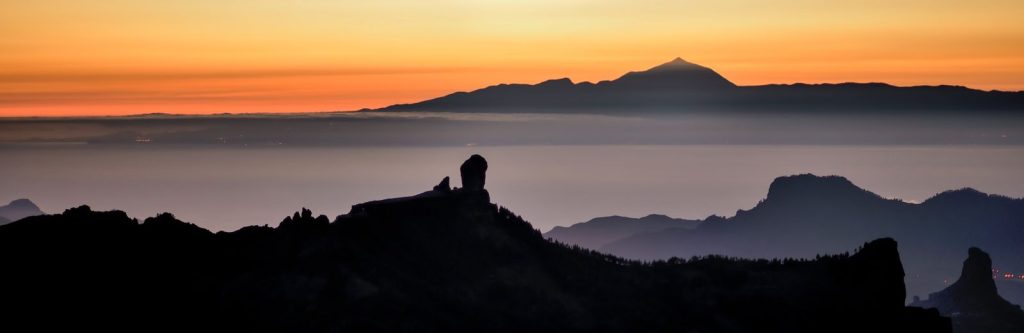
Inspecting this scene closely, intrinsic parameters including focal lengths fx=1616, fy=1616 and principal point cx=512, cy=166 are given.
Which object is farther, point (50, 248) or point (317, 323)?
point (50, 248)

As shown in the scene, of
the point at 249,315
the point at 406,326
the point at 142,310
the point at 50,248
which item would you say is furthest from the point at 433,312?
the point at 50,248

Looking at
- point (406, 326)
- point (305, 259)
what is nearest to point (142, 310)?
point (305, 259)

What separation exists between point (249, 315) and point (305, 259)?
31.0ft

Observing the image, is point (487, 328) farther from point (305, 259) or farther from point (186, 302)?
point (186, 302)

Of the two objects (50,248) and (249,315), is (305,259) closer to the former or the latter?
(249,315)

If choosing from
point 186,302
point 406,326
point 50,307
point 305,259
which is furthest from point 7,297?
point 406,326

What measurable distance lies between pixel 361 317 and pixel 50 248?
41.7 metres

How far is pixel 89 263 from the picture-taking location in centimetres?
19925

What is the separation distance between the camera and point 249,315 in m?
192

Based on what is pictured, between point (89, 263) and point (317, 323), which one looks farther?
point (89, 263)

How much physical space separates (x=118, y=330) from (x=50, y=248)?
15.8 metres

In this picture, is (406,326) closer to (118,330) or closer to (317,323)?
(317,323)

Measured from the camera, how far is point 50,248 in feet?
655

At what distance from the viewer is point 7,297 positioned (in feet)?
632
